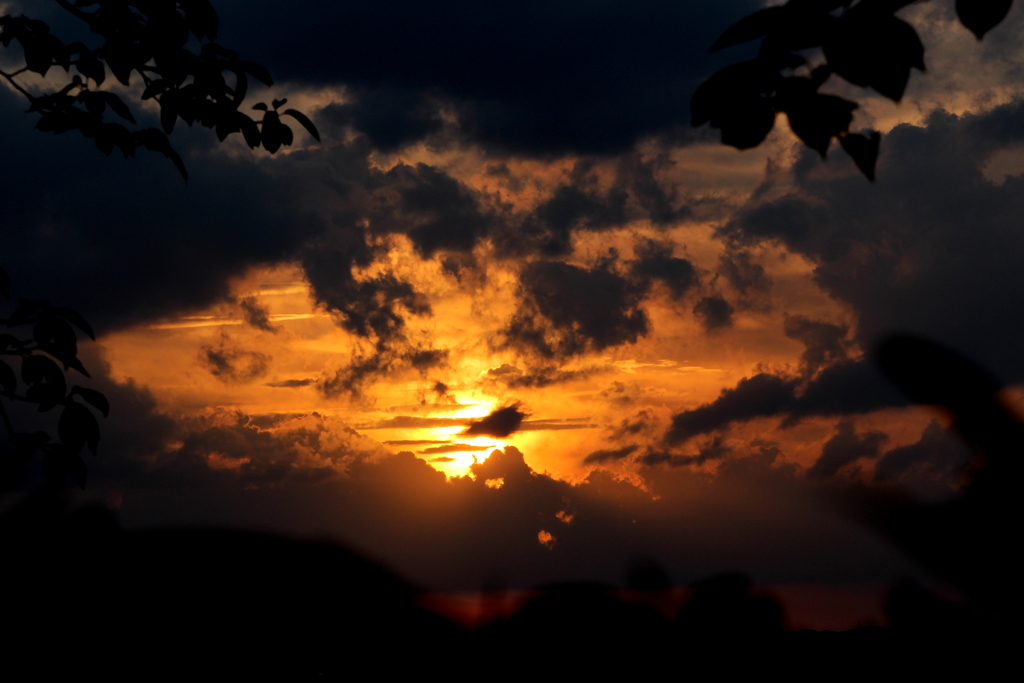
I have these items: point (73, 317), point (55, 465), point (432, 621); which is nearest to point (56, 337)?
point (73, 317)

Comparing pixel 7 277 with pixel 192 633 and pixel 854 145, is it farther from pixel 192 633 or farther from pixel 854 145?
pixel 854 145

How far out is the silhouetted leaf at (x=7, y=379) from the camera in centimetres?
723

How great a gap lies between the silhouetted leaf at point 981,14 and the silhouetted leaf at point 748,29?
33.8 inches

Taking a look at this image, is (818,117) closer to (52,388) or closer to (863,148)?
(863,148)

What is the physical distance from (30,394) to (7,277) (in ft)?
4.33

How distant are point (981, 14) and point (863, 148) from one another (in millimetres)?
692

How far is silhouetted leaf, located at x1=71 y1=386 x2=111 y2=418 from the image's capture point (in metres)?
7.47

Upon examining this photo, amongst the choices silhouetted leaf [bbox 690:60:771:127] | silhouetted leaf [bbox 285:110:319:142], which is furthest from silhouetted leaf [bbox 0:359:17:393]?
silhouetted leaf [bbox 690:60:771:127]

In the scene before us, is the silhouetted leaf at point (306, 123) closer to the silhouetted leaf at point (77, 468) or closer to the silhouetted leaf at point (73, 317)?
the silhouetted leaf at point (73, 317)

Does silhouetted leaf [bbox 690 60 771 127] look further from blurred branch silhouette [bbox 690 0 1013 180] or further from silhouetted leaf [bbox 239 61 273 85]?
silhouetted leaf [bbox 239 61 273 85]

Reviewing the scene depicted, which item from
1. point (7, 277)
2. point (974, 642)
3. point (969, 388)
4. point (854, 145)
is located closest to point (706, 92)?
point (854, 145)

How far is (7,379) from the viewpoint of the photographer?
727cm

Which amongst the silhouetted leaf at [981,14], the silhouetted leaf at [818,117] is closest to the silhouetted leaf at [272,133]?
the silhouetted leaf at [818,117]

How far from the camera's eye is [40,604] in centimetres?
511
